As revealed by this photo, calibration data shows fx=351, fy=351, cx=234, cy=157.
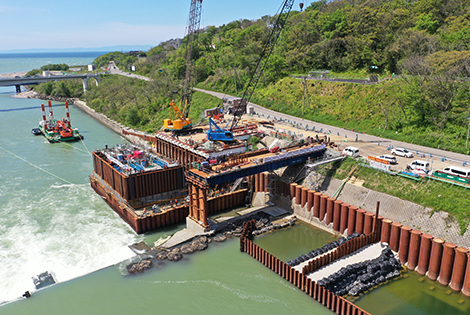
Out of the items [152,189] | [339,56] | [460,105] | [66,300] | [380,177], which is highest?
[339,56]

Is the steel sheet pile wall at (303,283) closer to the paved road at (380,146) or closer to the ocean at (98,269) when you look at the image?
the ocean at (98,269)

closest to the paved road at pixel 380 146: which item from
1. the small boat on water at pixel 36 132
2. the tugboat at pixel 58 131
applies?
the tugboat at pixel 58 131

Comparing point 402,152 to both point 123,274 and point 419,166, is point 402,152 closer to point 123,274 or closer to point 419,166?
point 419,166

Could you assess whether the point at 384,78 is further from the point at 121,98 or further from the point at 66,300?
the point at 121,98

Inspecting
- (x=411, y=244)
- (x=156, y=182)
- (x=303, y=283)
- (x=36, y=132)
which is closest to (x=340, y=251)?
(x=303, y=283)

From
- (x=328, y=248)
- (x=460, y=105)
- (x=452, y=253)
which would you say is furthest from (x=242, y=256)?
(x=460, y=105)

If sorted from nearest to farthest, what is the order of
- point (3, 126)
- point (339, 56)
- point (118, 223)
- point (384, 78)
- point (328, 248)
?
point (328, 248) → point (118, 223) → point (384, 78) → point (339, 56) → point (3, 126)

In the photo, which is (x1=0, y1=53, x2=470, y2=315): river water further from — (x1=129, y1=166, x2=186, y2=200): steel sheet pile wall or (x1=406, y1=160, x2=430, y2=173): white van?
(x1=406, y1=160, x2=430, y2=173): white van
